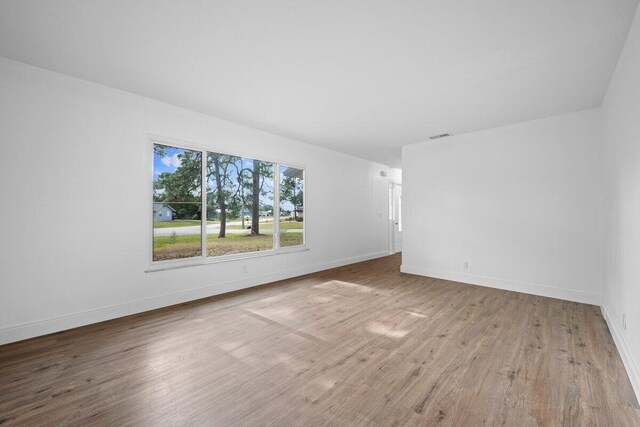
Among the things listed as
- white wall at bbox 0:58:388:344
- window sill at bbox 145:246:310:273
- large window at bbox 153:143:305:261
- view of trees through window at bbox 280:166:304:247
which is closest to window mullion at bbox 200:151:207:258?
large window at bbox 153:143:305:261

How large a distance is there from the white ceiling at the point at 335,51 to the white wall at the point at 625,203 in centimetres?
29

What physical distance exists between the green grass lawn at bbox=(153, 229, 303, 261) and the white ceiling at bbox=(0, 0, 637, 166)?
76.0 inches

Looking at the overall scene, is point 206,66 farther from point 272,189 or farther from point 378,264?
point 378,264

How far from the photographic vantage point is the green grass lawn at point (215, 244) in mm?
3807

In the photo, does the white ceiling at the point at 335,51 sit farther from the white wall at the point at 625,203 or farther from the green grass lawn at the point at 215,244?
the green grass lawn at the point at 215,244

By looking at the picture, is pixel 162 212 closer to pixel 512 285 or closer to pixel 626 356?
pixel 626 356

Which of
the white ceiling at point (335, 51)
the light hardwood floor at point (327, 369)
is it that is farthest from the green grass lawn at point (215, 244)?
the white ceiling at point (335, 51)

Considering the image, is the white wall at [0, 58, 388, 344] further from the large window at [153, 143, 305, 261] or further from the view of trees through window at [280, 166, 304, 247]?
the view of trees through window at [280, 166, 304, 247]

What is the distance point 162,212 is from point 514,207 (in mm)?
5420

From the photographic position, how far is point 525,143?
4359 millimetres

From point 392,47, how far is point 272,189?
3.37m

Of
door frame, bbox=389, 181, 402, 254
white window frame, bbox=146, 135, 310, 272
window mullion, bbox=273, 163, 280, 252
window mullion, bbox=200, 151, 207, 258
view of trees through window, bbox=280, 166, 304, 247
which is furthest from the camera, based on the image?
door frame, bbox=389, 181, 402, 254

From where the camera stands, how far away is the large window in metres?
3.83

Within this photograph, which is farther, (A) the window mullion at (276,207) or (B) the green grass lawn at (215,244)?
(A) the window mullion at (276,207)
